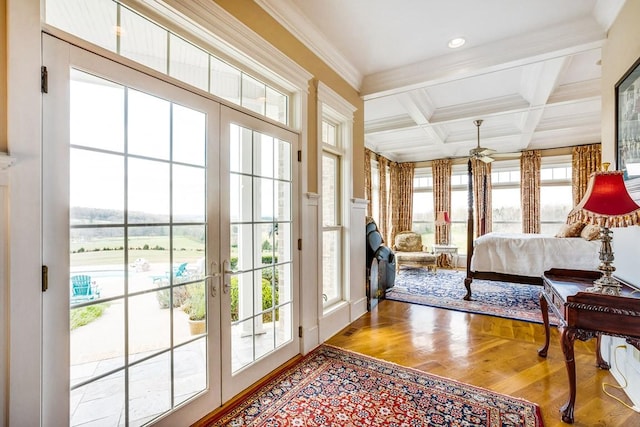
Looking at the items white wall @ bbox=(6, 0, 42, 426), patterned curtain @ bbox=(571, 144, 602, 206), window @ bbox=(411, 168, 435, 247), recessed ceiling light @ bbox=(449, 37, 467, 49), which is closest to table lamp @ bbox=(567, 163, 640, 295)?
recessed ceiling light @ bbox=(449, 37, 467, 49)

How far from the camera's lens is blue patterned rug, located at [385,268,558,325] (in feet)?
12.9

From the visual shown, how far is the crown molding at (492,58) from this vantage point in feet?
8.48

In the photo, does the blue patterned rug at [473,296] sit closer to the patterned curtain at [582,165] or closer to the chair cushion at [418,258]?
the chair cushion at [418,258]

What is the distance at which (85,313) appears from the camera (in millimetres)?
1359

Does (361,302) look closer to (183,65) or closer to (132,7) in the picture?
(183,65)

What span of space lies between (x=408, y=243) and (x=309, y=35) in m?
5.34

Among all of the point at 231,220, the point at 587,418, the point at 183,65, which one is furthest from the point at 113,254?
the point at 587,418

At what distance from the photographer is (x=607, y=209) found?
1729 millimetres

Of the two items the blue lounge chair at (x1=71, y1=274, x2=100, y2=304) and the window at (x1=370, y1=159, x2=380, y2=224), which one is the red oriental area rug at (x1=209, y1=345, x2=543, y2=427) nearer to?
the blue lounge chair at (x1=71, y1=274, x2=100, y2=304)

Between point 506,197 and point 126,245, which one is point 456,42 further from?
point 506,197

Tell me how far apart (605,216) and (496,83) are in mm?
2779

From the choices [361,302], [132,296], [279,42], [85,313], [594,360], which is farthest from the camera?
[361,302]

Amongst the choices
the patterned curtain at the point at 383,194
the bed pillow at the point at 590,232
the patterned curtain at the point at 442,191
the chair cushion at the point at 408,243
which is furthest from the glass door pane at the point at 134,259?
the patterned curtain at the point at 442,191

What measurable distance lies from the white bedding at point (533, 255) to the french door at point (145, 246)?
3583 mm
